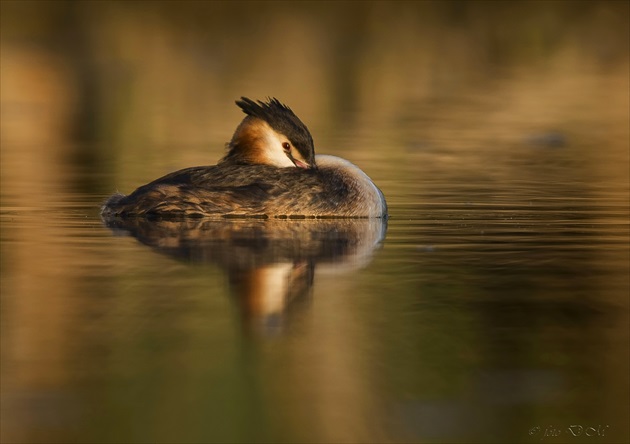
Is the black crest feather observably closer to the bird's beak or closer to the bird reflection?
the bird's beak

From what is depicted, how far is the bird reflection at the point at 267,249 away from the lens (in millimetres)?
8680

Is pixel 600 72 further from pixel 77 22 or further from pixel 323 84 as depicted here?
pixel 77 22

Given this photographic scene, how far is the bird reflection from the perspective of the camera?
28.5ft

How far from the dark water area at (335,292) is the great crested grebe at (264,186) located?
28 cm

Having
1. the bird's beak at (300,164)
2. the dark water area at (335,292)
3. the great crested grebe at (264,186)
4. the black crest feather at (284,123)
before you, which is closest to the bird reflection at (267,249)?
the dark water area at (335,292)

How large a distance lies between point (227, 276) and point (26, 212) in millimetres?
4128

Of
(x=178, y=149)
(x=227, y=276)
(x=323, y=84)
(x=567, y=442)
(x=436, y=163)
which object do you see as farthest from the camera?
(x=323, y=84)

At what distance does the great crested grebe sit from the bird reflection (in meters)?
0.15

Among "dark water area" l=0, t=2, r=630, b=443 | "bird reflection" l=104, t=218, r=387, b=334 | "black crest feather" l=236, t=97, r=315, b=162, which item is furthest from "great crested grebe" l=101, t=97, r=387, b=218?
"dark water area" l=0, t=2, r=630, b=443

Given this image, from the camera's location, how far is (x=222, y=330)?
A: 7.84 meters

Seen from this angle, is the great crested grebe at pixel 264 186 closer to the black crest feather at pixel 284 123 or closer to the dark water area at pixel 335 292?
the black crest feather at pixel 284 123

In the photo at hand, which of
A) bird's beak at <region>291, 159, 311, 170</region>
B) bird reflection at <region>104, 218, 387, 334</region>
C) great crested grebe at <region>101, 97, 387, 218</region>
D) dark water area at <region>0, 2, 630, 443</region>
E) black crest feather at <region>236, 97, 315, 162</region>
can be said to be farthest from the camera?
bird's beak at <region>291, 159, 311, 170</region>

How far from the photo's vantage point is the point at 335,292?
29.6ft

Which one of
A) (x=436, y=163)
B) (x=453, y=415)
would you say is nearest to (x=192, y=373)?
(x=453, y=415)
